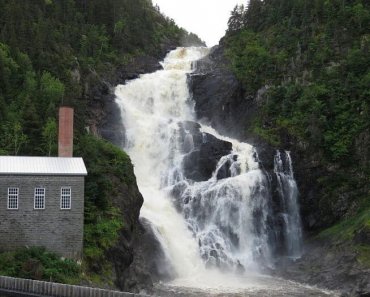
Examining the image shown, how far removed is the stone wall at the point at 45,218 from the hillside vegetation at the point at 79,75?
5.29 ft

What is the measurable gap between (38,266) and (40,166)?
697 cm

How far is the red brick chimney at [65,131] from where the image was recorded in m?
38.6

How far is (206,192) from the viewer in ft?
171

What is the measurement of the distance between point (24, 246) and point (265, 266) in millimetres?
22800

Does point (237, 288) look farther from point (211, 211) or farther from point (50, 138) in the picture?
point (50, 138)

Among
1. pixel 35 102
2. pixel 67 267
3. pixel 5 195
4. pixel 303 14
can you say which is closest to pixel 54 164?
pixel 5 195

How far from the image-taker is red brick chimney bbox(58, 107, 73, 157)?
38594mm

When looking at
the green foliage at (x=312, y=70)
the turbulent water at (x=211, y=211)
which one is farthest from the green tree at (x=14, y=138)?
the green foliage at (x=312, y=70)

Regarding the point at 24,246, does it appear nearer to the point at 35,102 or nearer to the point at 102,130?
the point at 35,102

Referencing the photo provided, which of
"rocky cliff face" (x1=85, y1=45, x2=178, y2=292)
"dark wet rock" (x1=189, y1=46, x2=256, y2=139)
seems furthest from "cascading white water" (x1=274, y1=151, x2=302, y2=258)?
"rocky cliff face" (x1=85, y1=45, x2=178, y2=292)

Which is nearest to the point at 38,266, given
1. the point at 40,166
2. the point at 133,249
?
the point at 40,166

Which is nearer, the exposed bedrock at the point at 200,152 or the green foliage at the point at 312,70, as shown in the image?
the exposed bedrock at the point at 200,152

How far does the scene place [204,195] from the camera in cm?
5178

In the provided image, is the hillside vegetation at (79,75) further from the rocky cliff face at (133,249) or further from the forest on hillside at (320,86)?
the forest on hillside at (320,86)
